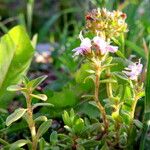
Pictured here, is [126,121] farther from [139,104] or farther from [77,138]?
[139,104]

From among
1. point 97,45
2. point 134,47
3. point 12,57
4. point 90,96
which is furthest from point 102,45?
point 134,47

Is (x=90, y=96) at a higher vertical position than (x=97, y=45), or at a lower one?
lower

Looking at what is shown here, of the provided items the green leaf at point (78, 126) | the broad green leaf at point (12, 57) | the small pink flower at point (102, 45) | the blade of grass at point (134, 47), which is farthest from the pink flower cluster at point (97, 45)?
the blade of grass at point (134, 47)

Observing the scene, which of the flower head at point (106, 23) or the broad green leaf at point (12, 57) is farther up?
the flower head at point (106, 23)

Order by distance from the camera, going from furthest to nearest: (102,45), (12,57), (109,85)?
(12,57) < (109,85) < (102,45)

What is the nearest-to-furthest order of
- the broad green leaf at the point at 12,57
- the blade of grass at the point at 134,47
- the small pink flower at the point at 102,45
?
1. the small pink flower at the point at 102,45
2. the broad green leaf at the point at 12,57
3. the blade of grass at the point at 134,47

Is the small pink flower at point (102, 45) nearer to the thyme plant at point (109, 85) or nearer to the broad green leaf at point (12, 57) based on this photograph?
the thyme plant at point (109, 85)

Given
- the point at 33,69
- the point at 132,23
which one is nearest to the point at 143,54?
the point at 132,23

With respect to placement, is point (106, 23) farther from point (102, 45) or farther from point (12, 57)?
point (12, 57)

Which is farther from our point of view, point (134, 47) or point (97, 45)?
point (134, 47)
